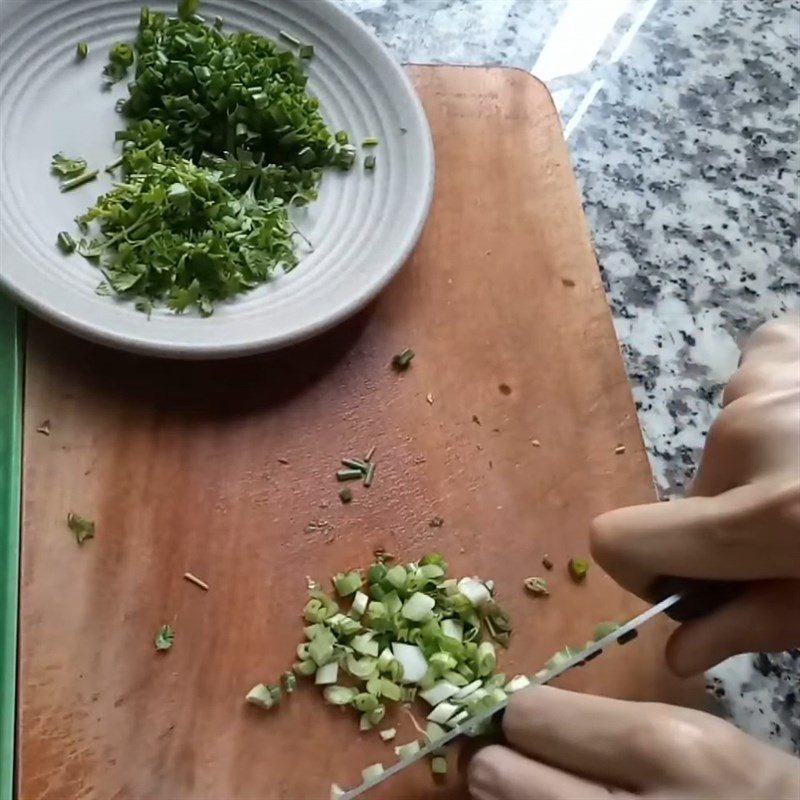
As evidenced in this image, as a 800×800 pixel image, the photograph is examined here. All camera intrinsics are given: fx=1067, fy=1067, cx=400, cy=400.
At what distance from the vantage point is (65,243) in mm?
787

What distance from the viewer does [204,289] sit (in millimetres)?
795

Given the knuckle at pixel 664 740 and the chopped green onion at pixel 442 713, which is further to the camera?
the chopped green onion at pixel 442 713

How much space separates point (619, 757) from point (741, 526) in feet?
0.49

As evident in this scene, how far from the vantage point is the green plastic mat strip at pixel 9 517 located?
0.64 metres

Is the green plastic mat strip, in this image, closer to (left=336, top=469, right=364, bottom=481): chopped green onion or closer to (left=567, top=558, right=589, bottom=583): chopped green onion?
(left=336, top=469, right=364, bottom=481): chopped green onion

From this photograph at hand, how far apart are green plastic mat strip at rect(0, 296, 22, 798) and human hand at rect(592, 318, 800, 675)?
38 centimetres

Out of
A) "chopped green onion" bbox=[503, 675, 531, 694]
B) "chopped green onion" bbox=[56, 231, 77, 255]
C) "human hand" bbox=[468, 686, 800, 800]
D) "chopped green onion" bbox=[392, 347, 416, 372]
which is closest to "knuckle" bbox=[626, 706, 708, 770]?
"human hand" bbox=[468, 686, 800, 800]

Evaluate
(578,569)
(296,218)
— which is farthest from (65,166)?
(578,569)

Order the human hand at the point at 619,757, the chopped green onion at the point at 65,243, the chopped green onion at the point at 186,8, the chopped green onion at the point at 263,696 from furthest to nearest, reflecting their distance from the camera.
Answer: the chopped green onion at the point at 186,8, the chopped green onion at the point at 65,243, the chopped green onion at the point at 263,696, the human hand at the point at 619,757

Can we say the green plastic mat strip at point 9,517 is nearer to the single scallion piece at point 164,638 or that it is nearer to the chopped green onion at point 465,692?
the single scallion piece at point 164,638

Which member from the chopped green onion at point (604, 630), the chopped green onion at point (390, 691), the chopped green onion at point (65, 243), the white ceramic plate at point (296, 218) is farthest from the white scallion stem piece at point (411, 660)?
the chopped green onion at point (65, 243)

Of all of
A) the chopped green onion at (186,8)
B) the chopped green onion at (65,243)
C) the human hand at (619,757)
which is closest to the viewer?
the human hand at (619,757)

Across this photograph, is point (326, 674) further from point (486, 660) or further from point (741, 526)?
point (741, 526)

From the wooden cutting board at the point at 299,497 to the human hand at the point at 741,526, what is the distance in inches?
3.6
